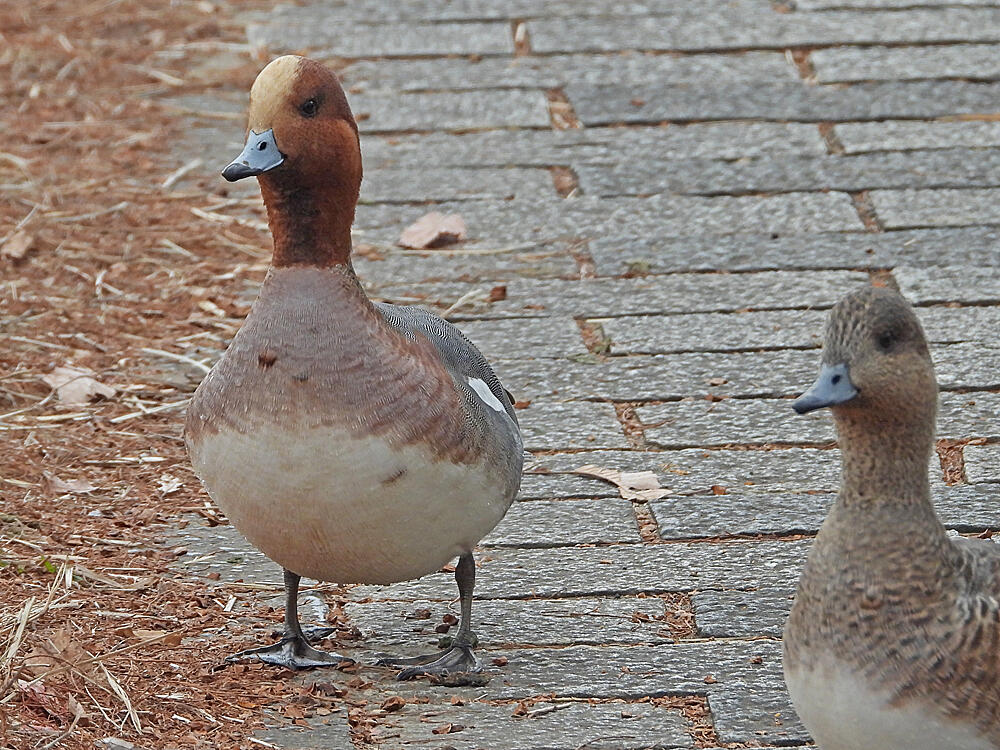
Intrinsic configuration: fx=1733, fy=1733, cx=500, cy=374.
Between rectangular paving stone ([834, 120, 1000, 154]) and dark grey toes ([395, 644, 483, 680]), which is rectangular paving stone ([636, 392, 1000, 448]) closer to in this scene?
dark grey toes ([395, 644, 483, 680])

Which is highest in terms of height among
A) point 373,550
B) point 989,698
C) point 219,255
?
point 989,698

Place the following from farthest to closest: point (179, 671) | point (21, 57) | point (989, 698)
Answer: point (21, 57) < point (179, 671) < point (989, 698)

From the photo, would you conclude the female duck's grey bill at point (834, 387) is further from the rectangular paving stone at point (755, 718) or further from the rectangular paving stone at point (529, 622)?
the rectangular paving stone at point (529, 622)

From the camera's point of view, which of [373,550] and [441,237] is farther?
[441,237]

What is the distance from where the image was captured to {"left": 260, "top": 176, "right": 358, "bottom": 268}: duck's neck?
3.23 m

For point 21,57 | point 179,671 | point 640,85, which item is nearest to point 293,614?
point 179,671

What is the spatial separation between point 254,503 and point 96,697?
1.41 feet

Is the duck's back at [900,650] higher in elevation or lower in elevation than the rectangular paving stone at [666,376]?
higher

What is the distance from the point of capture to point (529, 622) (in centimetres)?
347

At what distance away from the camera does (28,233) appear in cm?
546

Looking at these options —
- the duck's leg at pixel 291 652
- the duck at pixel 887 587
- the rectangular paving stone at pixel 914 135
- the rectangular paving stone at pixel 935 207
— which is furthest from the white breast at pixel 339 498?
the rectangular paving stone at pixel 914 135

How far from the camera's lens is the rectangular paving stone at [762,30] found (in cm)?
690

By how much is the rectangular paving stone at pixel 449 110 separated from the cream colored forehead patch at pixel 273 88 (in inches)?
121

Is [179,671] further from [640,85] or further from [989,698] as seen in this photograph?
[640,85]
